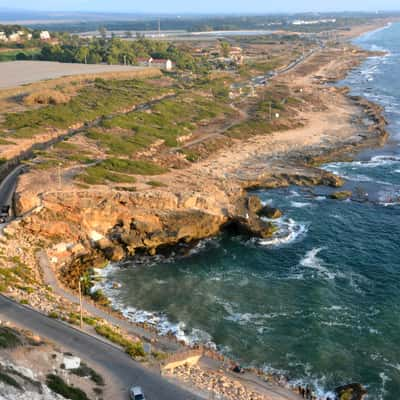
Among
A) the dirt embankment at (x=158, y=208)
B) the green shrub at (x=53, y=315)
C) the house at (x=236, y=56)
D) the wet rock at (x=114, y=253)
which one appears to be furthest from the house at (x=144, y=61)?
the green shrub at (x=53, y=315)

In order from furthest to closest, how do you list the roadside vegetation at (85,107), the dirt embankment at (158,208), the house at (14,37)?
the house at (14,37) < the roadside vegetation at (85,107) < the dirt embankment at (158,208)

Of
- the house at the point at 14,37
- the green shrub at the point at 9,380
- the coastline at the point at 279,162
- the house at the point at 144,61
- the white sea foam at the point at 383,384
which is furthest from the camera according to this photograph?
the house at the point at 14,37

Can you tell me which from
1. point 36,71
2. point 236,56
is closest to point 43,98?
point 36,71

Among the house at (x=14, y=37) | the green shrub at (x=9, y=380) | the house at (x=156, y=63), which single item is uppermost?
the house at (x=14, y=37)

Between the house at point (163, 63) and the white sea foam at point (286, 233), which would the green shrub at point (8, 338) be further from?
the house at point (163, 63)

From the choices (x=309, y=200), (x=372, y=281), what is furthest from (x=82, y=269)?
(x=309, y=200)

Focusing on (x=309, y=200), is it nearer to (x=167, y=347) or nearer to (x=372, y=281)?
(x=372, y=281)

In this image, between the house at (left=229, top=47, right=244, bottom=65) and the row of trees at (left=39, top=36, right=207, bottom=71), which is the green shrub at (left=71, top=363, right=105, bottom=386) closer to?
the row of trees at (left=39, top=36, right=207, bottom=71)
